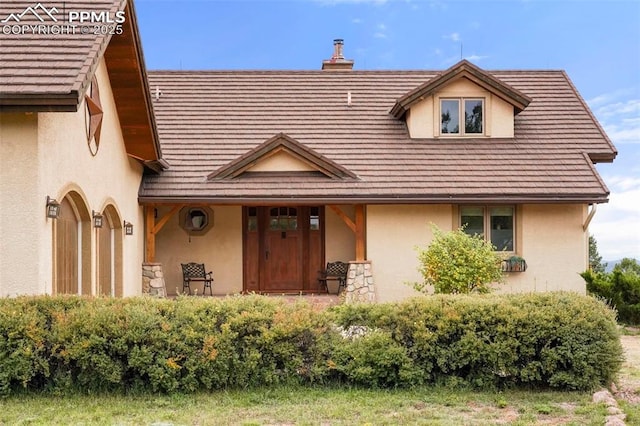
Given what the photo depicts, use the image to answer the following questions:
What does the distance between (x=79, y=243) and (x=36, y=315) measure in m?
3.20

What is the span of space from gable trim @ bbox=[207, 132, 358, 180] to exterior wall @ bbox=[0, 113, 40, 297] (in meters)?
7.06

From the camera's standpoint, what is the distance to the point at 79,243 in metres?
9.61

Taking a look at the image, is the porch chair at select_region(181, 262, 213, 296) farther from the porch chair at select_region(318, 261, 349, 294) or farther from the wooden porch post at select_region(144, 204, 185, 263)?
the porch chair at select_region(318, 261, 349, 294)

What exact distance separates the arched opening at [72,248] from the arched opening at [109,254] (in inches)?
21.6

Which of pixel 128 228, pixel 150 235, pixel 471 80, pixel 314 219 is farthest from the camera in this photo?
pixel 314 219

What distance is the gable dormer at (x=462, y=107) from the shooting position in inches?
607

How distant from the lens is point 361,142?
1570cm

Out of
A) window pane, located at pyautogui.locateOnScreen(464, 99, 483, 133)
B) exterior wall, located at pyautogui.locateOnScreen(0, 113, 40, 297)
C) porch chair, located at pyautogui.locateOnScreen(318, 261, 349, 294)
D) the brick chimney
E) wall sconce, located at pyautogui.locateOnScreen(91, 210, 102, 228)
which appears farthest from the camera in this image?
the brick chimney

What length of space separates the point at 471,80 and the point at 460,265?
6.08 m

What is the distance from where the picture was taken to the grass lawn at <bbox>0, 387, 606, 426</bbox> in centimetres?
572

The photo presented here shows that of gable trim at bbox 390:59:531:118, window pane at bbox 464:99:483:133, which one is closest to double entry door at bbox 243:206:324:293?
gable trim at bbox 390:59:531:118

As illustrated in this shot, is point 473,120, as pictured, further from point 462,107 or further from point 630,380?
point 630,380

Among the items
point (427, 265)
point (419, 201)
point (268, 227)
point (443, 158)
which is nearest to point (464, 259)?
point (427, 265)

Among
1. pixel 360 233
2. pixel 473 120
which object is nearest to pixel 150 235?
pixel 360 233
